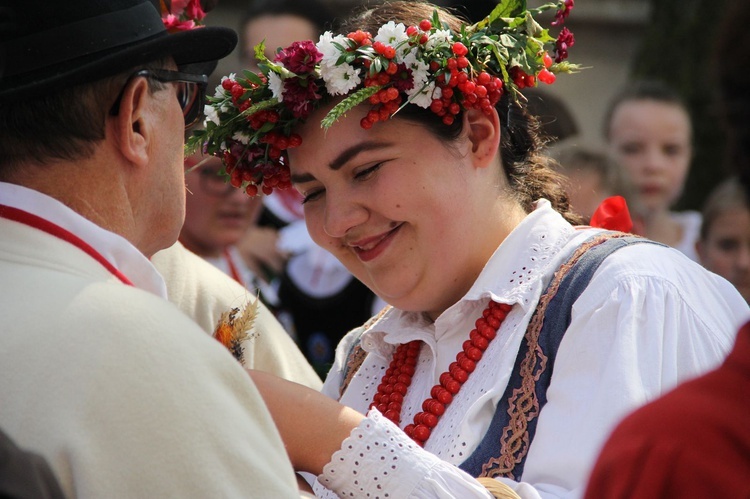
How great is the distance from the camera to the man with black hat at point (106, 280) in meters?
1.55

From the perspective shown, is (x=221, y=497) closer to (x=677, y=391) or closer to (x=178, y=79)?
(x=677, y=391)

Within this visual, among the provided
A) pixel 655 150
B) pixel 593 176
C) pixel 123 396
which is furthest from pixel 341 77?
pixel 655 150

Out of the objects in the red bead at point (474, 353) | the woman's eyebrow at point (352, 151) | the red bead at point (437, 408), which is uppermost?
the woman's eyebrow at point (352, 151)

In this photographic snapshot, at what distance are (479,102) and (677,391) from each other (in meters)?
1.47

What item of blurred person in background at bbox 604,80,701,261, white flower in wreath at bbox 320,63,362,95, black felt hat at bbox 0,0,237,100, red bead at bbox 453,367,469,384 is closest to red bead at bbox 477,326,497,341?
red bead at bbox 453,367,469,384

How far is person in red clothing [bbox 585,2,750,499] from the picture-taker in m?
1.21

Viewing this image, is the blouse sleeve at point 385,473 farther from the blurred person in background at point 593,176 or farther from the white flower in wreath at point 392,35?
the blurred person in background at point 593,176

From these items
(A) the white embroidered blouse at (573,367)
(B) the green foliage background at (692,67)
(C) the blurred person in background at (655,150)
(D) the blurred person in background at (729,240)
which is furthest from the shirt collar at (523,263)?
(B) the green foliage background at (692,67)

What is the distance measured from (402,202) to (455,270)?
9.2 inches

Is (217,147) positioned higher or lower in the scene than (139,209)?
lower

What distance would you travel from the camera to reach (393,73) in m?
2.60

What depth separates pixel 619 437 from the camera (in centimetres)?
130

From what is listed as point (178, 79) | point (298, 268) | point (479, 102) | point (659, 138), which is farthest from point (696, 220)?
point (178, 79)

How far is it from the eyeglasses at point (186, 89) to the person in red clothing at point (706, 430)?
43.3 inches
